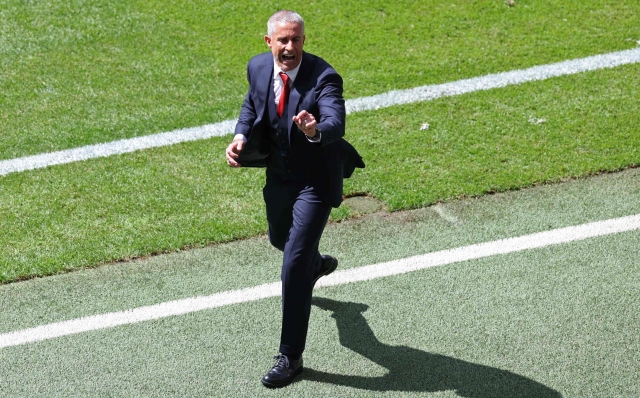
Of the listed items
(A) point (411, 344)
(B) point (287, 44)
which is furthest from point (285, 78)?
(A) point (411, 344)

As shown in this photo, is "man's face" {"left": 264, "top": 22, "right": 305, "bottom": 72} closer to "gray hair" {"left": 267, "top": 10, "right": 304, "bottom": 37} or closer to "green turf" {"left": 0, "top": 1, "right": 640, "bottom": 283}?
"gray hair" {"left": 267, "top": 10, "right": 304, "bottom": 37}

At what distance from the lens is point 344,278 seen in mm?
6801

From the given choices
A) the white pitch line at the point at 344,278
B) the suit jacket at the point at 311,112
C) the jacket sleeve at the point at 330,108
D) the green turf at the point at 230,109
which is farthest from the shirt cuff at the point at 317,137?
the green turf at the point at 230,109

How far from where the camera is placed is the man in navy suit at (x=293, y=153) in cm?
556

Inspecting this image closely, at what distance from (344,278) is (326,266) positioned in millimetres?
380

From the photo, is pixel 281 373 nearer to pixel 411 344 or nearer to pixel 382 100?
pixel 411 344

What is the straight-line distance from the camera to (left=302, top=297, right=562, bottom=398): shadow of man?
5512 mm

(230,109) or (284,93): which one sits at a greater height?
(284,93)

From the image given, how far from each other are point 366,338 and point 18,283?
8.96 feet

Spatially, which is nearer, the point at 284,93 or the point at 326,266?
the point at 284,93

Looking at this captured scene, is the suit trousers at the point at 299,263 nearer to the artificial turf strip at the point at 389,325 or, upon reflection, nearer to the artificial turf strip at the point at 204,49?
the artificial turf strip at the point at 389,325

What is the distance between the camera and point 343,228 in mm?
7480

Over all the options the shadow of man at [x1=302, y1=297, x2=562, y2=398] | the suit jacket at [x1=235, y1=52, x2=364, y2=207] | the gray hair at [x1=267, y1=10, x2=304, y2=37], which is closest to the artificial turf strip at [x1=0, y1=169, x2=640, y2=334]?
the shadow of man at [x1=302, y1=297, x2=562, y2=398]

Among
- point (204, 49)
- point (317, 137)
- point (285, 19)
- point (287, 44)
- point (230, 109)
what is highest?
point (285, 19)
